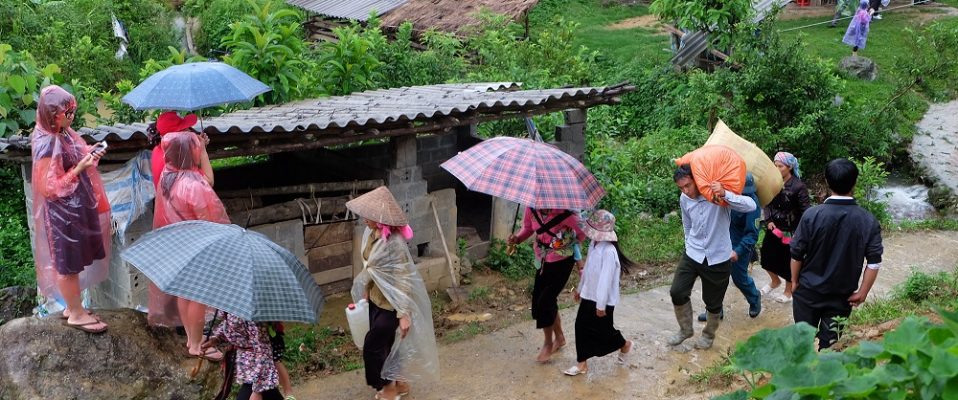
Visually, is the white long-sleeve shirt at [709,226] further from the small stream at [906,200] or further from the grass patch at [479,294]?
the small stream at [906,200]

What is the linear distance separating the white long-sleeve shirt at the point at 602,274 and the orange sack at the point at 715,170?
780mm

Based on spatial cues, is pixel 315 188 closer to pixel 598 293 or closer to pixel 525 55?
pixel 598 293

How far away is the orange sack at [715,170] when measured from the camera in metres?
6.18

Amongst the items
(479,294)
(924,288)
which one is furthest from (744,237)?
(479,294)

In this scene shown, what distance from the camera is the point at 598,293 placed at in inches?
246

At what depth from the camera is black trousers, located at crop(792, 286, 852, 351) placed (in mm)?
5551

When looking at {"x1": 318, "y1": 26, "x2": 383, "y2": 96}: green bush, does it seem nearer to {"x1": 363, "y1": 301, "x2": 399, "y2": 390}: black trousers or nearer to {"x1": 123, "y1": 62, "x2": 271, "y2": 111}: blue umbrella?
{"x1": 123, "y1": 62, "x2": 271, "y2": 111}: blue umbrella

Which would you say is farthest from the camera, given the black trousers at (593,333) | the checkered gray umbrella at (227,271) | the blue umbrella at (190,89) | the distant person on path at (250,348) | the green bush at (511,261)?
the green bush at (511,261)

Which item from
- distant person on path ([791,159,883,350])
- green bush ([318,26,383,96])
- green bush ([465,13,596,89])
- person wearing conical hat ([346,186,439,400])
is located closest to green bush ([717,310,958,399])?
distant person on path ([791,159,883,350])

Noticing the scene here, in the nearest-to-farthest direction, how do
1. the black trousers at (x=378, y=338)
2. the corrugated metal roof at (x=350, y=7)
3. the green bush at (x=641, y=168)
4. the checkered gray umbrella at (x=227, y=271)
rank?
the checkered gray umbrella at (x=227, y=271) → the black trousers at (x=378, y=338) → the green bush at (x=641, y=168) → the corrugated metal roof at (x=350, y=7)

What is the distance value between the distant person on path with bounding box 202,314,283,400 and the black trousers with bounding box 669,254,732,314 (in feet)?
10.4

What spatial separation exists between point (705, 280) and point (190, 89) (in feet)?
13.5

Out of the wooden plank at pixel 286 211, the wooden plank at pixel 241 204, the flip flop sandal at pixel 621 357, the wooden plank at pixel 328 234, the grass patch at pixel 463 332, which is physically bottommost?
the grass patch at pixel 463 332

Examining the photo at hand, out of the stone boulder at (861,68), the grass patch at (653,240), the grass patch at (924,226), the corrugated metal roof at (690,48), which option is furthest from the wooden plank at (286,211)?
the stone boulder at (861,68)
